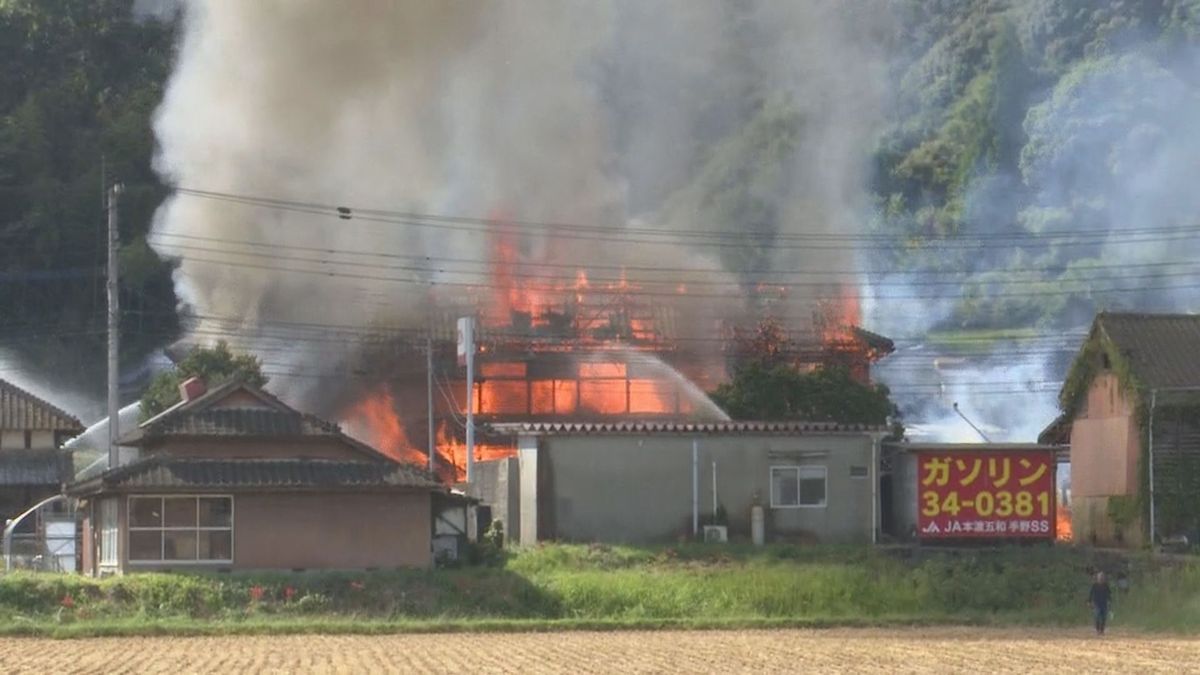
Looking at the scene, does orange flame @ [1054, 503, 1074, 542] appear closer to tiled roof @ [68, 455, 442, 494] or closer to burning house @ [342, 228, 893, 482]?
burning house @ [342, 228, 893, 482]

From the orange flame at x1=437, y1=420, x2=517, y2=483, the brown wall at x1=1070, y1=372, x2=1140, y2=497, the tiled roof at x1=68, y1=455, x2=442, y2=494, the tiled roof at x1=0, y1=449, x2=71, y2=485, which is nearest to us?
the tiled roof at x1=68, y1=455, x2=442, y2=494

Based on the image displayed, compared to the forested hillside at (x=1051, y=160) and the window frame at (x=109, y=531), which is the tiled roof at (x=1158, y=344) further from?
the forested hillside at (x=1051, y=160)

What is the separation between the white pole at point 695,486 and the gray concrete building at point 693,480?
0.08 feet

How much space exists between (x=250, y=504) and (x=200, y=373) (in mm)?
23823

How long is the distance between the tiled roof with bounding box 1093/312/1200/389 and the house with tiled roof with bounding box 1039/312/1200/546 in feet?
0.09

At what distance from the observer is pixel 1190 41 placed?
Answer: 10781cm

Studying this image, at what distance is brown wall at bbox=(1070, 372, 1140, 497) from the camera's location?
5581 centimetres

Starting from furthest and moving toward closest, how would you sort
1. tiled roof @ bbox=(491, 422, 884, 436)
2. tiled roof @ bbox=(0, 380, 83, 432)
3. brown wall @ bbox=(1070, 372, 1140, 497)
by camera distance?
1. tiled roof @ bbox=(0, 380, 83, 432)
2. brown wall @ bbox=(1070, 372, 1140, 497)
3. tiled roof @ bbox=(491, 422, 884, 436)

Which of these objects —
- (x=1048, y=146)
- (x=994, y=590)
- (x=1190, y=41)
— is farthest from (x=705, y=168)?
(x=994, y=590)

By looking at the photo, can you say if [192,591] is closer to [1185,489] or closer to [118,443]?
[118,443]

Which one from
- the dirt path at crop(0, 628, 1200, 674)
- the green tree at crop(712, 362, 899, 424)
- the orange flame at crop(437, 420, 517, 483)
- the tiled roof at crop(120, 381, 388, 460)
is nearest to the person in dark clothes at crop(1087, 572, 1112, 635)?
the dirt path at crop(0, 628, 1200, 674)

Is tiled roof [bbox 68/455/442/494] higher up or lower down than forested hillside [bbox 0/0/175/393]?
lower down

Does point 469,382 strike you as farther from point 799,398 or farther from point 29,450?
point 29,450

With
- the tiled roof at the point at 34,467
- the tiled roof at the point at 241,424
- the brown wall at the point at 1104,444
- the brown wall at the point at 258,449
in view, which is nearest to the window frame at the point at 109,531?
the brown wall at the point at 258,449
